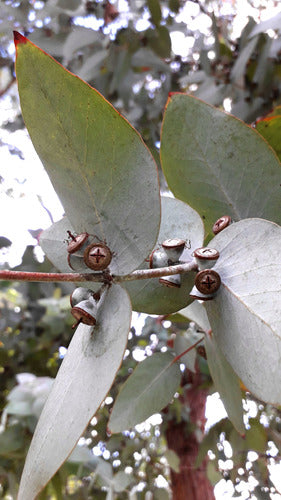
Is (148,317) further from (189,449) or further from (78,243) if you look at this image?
(78,243)

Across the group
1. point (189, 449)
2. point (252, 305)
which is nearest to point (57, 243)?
point (252, 305)

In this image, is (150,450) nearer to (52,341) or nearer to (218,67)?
(52,341)

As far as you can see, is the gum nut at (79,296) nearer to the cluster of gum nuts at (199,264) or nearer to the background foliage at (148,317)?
the cluster of gum nuts at (199,264)

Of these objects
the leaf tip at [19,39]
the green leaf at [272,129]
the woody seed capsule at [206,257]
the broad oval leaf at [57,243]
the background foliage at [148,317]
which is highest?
the leaf tip at [19,39]

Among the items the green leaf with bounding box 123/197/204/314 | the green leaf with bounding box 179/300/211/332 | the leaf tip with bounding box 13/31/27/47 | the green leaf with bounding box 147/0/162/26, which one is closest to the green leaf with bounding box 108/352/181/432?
the green leaf with bounding box 179/300/211/332

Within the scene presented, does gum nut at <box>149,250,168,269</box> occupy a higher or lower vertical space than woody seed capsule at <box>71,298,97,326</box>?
lower

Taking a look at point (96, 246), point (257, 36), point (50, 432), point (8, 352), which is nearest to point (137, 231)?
point (96, 246)

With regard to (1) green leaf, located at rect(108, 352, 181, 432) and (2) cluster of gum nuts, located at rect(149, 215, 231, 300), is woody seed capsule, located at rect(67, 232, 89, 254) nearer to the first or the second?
(2) cluster of gum nuts, located at rect(149, 215, 231, 300)

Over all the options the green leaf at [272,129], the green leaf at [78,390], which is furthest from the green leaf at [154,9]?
the green leaf at [78,390]
